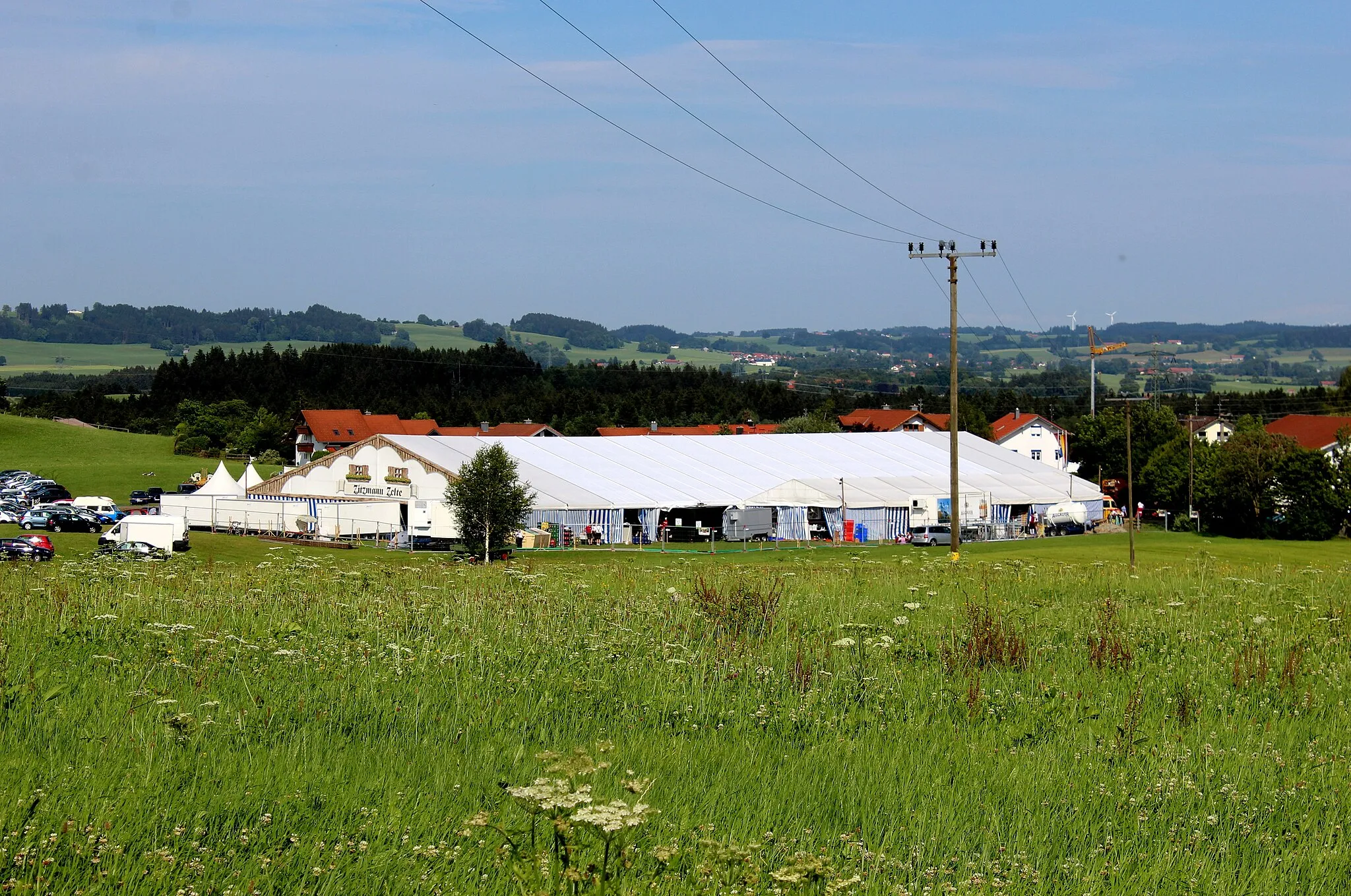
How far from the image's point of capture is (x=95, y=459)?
8719 cm

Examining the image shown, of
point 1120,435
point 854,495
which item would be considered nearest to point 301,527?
point 854,495

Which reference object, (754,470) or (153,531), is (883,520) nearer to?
(754,470)

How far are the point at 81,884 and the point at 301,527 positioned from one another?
48861 millimetres

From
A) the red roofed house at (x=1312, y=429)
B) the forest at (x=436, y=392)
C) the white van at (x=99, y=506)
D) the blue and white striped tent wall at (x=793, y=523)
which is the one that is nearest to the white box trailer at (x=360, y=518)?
the white van at (x=99, y=506)

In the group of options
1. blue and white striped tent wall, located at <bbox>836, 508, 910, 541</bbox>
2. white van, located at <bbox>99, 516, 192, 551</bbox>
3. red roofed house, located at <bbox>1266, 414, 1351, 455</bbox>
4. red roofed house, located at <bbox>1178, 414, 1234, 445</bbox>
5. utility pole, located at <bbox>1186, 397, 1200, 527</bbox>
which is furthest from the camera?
red roofed house, located at <bbox>1178, 414, 1234, 445</bbox>

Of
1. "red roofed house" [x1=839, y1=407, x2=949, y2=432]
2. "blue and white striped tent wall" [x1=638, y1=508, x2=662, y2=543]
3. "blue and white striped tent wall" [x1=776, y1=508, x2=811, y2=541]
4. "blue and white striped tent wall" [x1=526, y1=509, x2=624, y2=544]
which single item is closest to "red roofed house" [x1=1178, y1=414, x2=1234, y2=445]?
"red roofed house" [x1=839, y1=407, x2=949, y2=432]

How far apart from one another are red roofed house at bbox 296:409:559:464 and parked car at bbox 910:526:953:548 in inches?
1887

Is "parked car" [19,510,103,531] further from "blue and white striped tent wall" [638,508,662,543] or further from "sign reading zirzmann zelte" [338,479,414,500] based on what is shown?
"blue and white striped tent wall" [638,508,662,543]

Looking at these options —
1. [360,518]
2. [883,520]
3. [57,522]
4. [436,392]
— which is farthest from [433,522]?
[436,392]

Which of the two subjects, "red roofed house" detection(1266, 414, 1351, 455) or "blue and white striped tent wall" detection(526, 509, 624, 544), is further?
"red roofed house" detection(1266, 414, 1351, 455)

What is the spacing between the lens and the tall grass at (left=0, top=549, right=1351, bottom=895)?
451 cm

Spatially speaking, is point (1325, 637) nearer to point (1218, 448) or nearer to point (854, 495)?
point (854, 495)

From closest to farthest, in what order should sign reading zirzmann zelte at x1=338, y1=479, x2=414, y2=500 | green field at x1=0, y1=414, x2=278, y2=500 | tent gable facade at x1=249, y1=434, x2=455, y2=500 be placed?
tent gable facade at x1=249, y1=434, x2=455, y2=500 → sign reading zirzmann zelte at x1=338, y1=479, x2=414, y2=500 → green field at x1=0, y1=414, x2=278, y2=500

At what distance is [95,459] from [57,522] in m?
45.4
